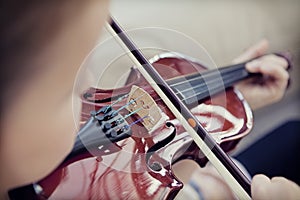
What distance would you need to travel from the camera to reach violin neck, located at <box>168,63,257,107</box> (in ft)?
1.64

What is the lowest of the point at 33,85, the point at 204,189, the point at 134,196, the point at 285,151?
the point at 285,151

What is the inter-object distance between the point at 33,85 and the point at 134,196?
19 cm

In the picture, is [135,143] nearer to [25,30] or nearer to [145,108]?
[145,108]

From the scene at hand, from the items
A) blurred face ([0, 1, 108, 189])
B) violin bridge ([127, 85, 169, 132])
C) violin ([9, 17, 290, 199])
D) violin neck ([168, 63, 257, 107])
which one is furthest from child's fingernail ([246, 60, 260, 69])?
blurred face ([0, 1, 108, 189])

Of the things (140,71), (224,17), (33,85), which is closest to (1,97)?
(33,85)

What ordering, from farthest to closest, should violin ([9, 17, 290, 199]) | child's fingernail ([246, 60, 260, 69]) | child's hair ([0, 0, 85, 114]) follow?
1. child's fingernail ([246, 60, 260, 69])
2. violin ([9, 17, 290, 199])
3. child's hair ([0, 0, 85, 114])

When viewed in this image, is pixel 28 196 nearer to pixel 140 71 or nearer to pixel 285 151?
pixel 140 71

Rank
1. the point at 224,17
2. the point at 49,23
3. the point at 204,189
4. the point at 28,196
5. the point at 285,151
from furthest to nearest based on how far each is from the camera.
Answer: the point at 224,17 → the point at 285,151 → the point at 204,189 → the point at 28,196 → the point at 49,23

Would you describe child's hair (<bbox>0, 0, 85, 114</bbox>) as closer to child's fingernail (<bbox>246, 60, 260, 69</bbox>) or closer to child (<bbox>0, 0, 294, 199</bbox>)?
child (<bbox>0, 0, 294, 199</bbox>)

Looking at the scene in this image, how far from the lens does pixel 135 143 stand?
0.42 meters

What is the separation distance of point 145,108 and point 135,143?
38 mm

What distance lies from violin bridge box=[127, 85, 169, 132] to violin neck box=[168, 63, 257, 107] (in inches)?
2.3

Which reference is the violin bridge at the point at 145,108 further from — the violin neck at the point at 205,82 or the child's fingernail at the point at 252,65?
the child's fingernail at the point at 252,65

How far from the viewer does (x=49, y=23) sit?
0.72ft
